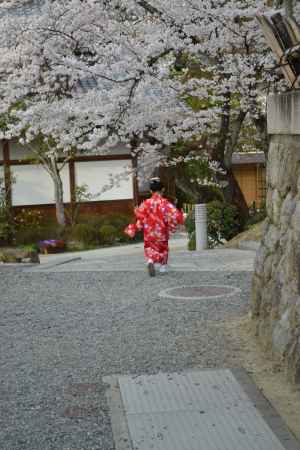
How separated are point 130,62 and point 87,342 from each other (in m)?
5.42

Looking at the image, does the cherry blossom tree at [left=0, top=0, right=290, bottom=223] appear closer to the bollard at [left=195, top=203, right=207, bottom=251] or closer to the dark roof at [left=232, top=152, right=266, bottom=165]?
the bollard at [left=195, top=203, right=207, bottom=251]

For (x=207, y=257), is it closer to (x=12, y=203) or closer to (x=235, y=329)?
(x=235, y=329)

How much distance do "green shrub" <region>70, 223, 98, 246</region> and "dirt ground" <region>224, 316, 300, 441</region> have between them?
13.5 meters

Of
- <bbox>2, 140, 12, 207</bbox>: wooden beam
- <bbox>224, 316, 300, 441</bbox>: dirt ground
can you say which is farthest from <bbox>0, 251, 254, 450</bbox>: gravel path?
<bbox>2, 140, 12, 207</bbox>: wooden beam

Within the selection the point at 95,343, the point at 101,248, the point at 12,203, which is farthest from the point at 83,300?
the point at 12,203

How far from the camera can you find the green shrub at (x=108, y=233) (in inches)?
809

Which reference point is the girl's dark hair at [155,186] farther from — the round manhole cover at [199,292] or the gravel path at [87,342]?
the round manhole cover at [199,292]

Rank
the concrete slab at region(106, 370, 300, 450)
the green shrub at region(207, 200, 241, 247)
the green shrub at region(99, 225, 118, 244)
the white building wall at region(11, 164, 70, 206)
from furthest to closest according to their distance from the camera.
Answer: the white building wall at region(11, 164, 70, 206) → the green shrub at region(99, 225, 118, 244) → the green shrub at region(207, 200, 241, 247) → the concrete slab at region(106, 370, 300, 450)

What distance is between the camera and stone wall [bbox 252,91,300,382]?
17.2 ft

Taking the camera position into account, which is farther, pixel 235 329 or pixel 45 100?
pixel 45 100

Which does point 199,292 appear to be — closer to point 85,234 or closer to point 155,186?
point 155,186

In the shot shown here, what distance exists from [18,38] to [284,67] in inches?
260

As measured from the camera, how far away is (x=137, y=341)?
6.51 meters

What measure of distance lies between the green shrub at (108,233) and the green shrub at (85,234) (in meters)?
0.19
